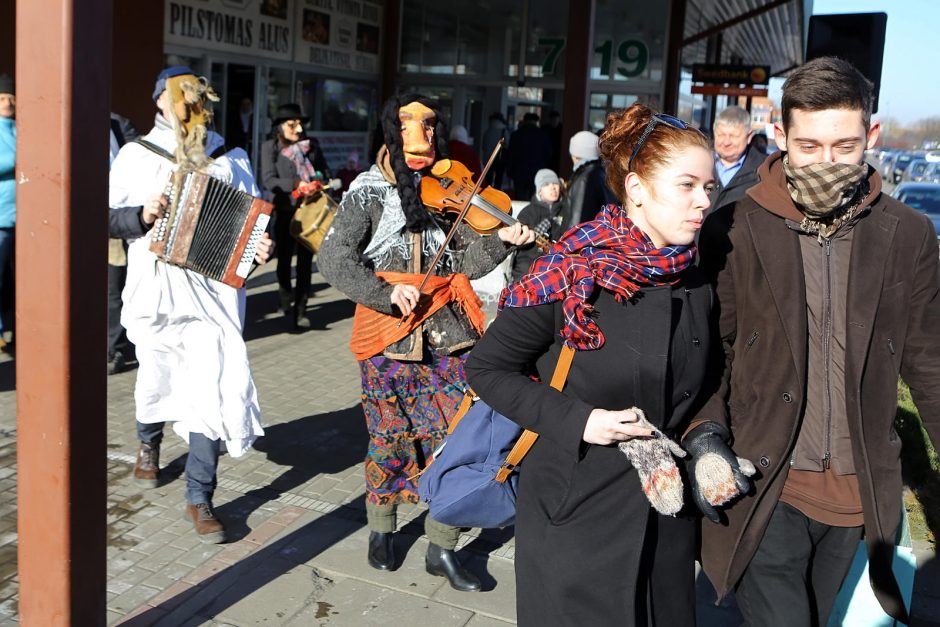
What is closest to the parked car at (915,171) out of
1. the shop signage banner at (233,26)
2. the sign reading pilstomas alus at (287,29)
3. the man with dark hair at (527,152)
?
the man with dark hair at (527,152)

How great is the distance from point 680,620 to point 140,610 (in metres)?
2.27

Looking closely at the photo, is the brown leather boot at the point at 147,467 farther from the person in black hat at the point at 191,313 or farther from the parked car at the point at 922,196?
the parked car at the point at 922,196

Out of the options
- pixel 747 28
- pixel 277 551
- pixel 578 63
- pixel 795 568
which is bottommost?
pixel 277 551

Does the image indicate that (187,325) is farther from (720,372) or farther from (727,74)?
(727,74)

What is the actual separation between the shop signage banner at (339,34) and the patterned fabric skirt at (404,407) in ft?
38.7

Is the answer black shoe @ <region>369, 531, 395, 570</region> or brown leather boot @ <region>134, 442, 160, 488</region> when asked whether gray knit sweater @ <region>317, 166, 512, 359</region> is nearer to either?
black shoe @ <region>369, 531, 395, 570</region>

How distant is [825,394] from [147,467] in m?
3.63

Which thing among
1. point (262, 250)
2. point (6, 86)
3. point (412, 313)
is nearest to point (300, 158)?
point (6, 86)

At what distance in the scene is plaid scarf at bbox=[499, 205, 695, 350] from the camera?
239 centimetres

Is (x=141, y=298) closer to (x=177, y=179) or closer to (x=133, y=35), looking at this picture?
(x=177, y=179)

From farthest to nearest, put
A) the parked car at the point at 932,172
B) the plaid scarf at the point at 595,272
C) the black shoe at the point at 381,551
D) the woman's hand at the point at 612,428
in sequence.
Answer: the parked car at the point at 932,172 → the black shoe at the point at 381,551 → the plaid scarf at the point at 595,272 → the woman's hand at the point at 612,428

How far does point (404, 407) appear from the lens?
13.8ft

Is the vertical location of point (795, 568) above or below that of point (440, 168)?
Answer: below

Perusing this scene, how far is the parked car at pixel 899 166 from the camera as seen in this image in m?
45.8
